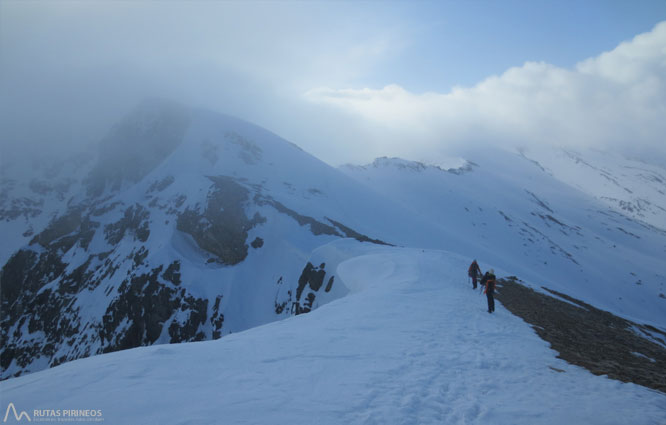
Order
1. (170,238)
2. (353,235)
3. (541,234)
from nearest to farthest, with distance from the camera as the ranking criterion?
1. (353,235)
2. (170,238)
3. (541,234)

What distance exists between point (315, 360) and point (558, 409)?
531cm

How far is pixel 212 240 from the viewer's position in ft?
164

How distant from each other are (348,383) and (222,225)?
49.4 metres

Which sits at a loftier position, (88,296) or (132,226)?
(132,226)

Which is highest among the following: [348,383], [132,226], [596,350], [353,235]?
[353,235]

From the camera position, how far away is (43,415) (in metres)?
5.39

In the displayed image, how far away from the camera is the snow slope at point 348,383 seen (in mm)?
5203

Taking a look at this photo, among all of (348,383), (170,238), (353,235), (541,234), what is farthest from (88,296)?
(541,234)

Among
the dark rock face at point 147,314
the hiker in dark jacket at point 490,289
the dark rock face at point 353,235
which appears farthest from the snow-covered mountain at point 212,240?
the hiker in dark jacket at point 490,289

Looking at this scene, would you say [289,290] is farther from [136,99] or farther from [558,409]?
[136,99]

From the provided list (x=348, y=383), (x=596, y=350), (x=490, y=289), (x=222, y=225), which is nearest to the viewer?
(x=348, y=383)

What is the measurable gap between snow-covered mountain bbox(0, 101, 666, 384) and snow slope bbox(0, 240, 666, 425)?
4.22 metres

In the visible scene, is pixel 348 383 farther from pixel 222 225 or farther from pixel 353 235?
pixel 222 225

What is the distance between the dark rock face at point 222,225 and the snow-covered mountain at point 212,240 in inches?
9.6
